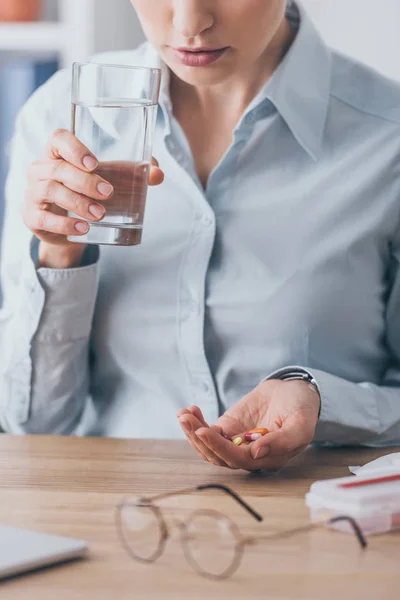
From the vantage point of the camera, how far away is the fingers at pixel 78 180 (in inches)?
42.1

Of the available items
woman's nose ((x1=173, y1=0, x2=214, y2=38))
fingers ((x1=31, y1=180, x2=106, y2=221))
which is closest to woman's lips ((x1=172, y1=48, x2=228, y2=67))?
woman's nose ((x1=173, y1=0, x2=214, y2=38))

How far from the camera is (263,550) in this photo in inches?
30.8

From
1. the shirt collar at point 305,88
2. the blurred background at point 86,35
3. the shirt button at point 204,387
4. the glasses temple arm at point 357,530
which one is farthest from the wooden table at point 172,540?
the blurred background at point 86,35

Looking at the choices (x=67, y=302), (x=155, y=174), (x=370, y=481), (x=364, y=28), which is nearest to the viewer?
(x=370, y=481)

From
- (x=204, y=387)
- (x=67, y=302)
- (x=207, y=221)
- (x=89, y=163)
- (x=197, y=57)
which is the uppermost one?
(x=197, y=57)

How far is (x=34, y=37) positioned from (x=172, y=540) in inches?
64.5

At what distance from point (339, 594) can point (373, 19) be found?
5.36ft

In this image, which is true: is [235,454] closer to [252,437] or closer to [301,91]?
[252,437]

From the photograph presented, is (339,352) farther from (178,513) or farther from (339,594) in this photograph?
(339,594)

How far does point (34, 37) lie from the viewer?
2172 millimetres

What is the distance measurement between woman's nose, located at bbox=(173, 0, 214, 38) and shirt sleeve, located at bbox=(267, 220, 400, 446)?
1.44ft

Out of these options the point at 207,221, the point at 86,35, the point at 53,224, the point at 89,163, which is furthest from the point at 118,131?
the point at 86,35

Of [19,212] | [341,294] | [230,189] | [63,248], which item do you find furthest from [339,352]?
[19,212]

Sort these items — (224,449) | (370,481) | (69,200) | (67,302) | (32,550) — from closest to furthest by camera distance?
(32,550) < (370,481) < (224,449) < (69,200) < (67,302)
